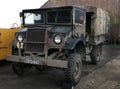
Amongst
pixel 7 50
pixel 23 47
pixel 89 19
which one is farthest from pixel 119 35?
pixel 23 47

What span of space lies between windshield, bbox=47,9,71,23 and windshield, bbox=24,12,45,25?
26 centimetres

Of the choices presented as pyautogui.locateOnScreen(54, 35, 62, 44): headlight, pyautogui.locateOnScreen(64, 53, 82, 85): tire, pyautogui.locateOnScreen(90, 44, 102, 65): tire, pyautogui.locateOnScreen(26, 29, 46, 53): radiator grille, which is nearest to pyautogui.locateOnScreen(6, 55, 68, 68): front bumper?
pyautogui.locateOnScreen(64, 53, 82, 85): tire

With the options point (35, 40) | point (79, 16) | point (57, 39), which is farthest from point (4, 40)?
point (79, 16)

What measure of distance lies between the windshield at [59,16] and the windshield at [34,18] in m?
0.26

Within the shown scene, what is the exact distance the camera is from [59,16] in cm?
731

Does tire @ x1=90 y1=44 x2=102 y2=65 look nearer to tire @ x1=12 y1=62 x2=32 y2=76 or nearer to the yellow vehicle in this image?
tire @ x1=12 y1=62 x2=32 y2=76

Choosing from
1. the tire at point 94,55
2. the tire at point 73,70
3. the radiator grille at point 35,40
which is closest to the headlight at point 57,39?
the radiator grille at point 35,40

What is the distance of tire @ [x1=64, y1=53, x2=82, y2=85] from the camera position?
625 centimetres

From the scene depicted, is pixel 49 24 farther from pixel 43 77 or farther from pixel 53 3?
pixel 53 3

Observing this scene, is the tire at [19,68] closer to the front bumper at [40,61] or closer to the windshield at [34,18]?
the front bumper at [40,61]

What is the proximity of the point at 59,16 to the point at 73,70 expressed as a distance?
185 cm

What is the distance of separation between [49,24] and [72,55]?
1.42 meters

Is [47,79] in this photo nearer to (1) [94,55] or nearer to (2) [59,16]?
(2) [59,16]

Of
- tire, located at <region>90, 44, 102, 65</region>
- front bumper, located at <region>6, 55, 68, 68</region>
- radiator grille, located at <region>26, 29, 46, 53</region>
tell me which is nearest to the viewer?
front bumper, located at <region>6, 55, 68, 68</region>
